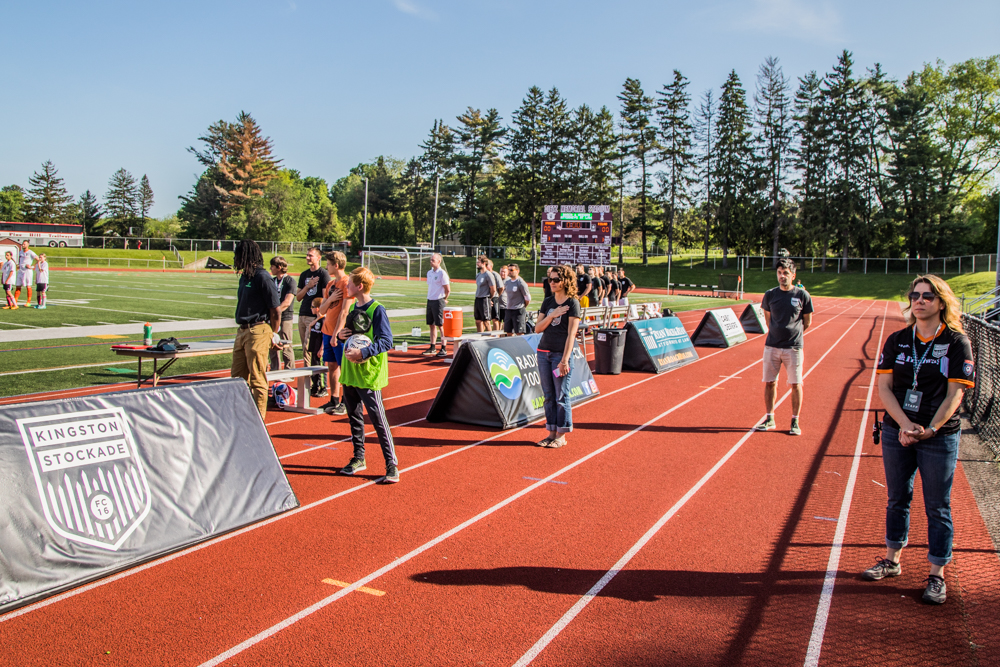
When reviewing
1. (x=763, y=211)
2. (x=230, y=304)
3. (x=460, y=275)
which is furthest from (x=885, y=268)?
(x=230, y=304)

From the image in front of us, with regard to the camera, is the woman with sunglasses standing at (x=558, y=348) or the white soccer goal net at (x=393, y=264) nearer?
the woman with sunglasses standing at (x=558, y=348)

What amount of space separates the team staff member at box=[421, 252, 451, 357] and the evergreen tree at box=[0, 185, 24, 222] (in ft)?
362

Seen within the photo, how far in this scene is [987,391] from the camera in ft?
30.6

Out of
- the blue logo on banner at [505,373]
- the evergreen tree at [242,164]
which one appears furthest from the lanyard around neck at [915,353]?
the evergreen tree at [242,164]

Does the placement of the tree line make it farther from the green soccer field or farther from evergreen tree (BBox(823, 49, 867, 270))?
the green soccer field

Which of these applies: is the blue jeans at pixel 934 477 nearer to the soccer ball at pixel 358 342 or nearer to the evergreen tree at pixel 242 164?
the soccer ball at pixel 358 342

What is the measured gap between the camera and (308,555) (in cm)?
463

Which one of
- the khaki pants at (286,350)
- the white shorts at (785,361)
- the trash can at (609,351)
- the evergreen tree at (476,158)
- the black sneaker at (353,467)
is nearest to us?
the black sneaker at (353,467)

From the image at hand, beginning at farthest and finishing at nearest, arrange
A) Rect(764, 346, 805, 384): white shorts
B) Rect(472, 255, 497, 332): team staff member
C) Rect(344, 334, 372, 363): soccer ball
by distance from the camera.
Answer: Rect(472, 255, 497, 332): team staff member
Rect(764, 346, 805, 384): white shorts
Rect(344, 334, 372, 363): soccer ball

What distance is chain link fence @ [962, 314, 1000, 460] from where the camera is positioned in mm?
8380

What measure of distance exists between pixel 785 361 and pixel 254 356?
6116mm

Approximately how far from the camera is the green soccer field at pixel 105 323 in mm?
10855

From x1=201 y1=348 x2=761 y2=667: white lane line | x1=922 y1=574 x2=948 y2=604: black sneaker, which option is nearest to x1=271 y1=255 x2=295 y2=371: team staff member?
x1=201 y1=348 x2=761 y2=667: white lane line

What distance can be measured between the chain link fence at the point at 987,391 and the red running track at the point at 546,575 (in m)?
2.10
